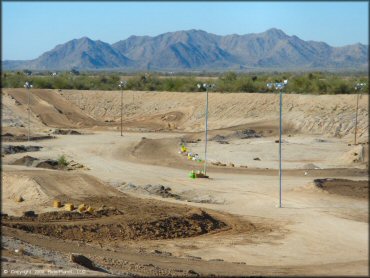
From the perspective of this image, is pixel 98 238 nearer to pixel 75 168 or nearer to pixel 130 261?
pixel 130 261

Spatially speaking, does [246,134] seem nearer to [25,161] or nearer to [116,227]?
[25,161]

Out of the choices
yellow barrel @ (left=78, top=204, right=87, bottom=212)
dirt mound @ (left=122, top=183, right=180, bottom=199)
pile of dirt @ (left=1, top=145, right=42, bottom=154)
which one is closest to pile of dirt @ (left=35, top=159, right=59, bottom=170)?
pile of dirt @ (left=1, top=145, right=42, bottom=154)

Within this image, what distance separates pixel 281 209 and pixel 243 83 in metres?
58.3

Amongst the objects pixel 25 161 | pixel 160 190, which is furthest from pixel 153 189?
pixel 25 161

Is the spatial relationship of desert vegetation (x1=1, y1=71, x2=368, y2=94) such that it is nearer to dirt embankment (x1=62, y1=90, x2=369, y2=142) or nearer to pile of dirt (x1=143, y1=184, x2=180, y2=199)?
dirt embankment (x1=62, y1=90, x2=369, y2=142)

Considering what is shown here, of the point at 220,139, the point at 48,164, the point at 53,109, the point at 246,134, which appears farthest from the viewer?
the point at 53,109

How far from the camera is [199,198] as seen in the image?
31.1 meters

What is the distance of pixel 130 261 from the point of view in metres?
17.8

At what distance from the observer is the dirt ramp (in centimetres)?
7173

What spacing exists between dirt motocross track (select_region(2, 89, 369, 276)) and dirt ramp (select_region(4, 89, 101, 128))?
14.1 ft

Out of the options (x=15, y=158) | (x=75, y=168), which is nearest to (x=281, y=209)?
(x=75, y=168)

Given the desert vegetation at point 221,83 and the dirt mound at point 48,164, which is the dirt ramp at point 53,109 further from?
the dirt mound at point 48,164

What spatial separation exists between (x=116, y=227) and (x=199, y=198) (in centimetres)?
825

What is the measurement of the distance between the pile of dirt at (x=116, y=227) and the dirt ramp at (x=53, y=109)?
46762 mm
